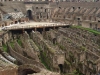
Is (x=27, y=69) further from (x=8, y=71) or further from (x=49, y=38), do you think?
(x=49, y=38)

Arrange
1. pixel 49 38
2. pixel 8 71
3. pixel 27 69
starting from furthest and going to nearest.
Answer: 1. pixel 49 38
2. pixel 27 69
3. pixel 8 71

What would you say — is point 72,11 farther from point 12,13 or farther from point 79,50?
point 79,50

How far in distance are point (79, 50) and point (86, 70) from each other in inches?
185

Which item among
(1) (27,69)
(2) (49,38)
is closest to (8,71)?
(1) (27,69)

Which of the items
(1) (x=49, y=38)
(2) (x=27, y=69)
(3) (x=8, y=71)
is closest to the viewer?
(3) (x=8, y=71)

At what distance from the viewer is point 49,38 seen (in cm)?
4234

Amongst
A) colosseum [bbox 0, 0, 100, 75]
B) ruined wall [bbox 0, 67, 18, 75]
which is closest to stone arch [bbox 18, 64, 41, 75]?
colosseum [bbox 0, 0, 100, 75]

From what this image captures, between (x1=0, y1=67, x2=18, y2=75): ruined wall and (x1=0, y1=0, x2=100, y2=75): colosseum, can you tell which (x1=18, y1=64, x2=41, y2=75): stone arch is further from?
(x1=0, y1=67, x2=18, y2=75): ruined wall

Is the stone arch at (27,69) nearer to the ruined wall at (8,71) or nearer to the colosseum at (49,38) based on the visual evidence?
the colosseum at (49,38)

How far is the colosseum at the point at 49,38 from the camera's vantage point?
23.8 metres

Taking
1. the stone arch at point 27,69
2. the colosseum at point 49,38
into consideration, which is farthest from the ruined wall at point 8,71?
the stone arch at point 27,69

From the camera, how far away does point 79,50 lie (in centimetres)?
2769

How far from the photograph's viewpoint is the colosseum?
23.8 meters

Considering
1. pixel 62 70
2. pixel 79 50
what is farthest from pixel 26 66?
pixel 79 50
